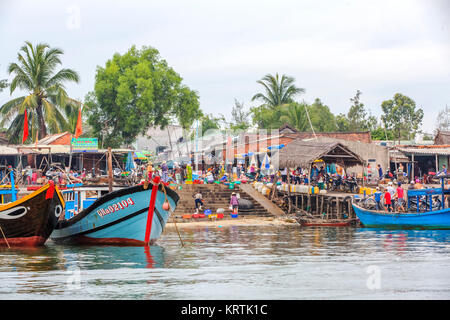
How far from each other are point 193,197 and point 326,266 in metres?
16.8

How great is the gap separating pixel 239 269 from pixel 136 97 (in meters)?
25.8

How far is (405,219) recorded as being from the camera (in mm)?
23016

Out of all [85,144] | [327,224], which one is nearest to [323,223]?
[327,224]

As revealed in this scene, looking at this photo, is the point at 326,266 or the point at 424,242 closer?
the point at 326,266

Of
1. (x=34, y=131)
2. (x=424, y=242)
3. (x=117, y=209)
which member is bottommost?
(x=424, y=242)

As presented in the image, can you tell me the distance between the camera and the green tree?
37375 mm

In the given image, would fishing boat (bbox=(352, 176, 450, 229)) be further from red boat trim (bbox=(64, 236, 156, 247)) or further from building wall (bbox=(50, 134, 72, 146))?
building wall (bbox=(50, 134, 72, 146))

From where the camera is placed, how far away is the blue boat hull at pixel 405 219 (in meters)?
22.2

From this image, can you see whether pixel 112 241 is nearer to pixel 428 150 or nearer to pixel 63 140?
pixel 428 150

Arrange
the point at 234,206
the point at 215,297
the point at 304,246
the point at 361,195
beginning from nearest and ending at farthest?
the point at 215,297 → the point at 304,246 → the point at 361,195 → the point at 234,206

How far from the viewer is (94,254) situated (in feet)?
53.5

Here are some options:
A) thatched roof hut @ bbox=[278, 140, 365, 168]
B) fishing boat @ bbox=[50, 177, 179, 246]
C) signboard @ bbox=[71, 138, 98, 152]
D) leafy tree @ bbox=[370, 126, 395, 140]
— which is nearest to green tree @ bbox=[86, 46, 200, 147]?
signboard @ bbox=[71, 138, 98, 152]
